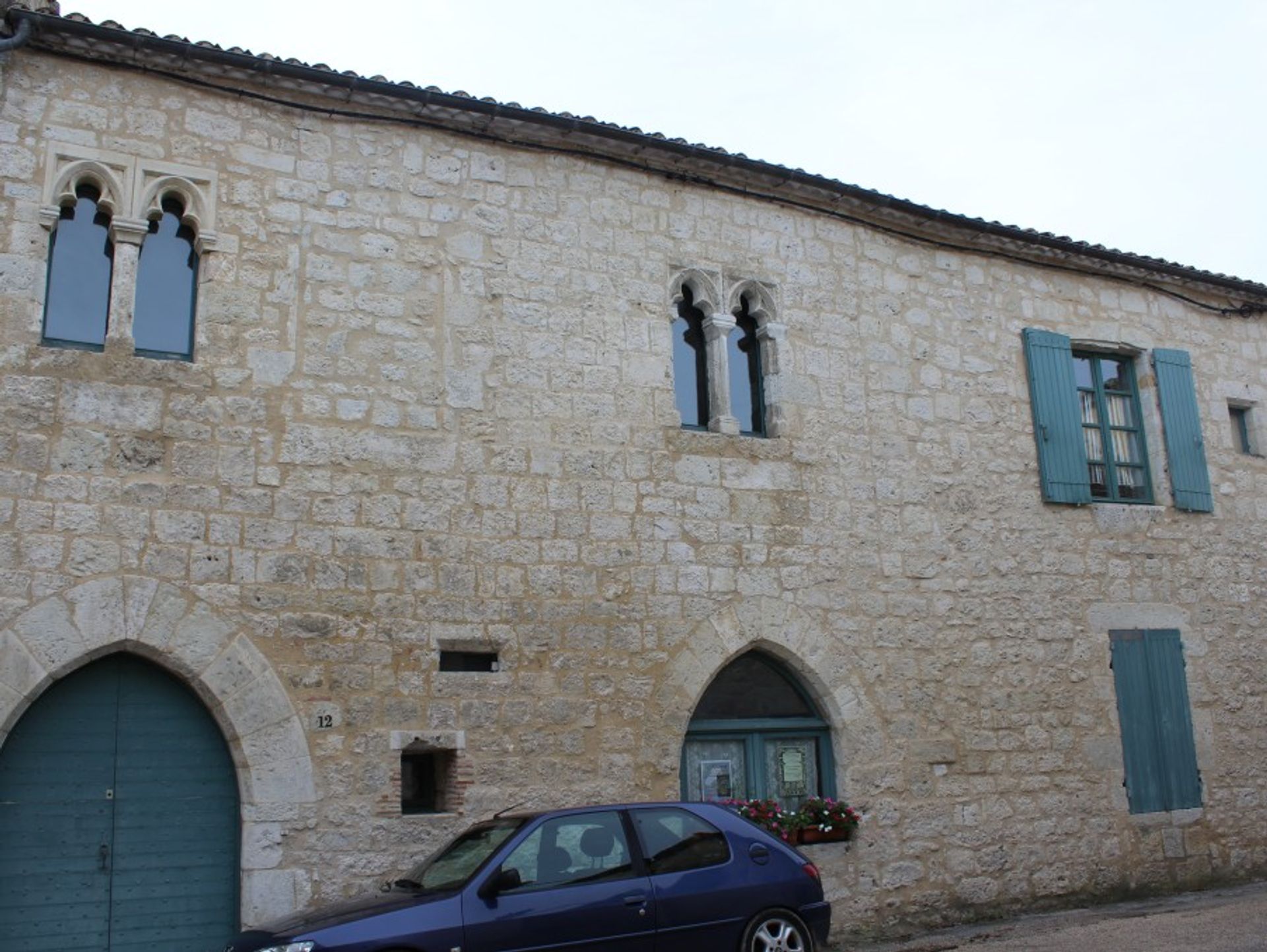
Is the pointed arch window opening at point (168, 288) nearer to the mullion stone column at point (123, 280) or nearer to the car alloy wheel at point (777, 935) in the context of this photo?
the mullion stone column at point (123, 280)

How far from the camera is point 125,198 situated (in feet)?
26.2

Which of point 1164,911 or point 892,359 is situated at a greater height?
point 892,359

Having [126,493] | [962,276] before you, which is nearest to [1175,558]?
[962,276]

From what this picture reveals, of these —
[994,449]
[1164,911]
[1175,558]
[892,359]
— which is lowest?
[1164,911]

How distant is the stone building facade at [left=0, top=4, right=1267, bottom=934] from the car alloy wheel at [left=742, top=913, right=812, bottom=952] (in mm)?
2147

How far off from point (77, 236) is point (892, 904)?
7.44 m

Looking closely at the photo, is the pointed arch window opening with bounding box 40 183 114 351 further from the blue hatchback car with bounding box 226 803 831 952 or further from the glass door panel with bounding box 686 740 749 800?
the glass door panel with bounding box 686 740 749 800

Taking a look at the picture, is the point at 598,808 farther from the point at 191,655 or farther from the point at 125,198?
the point at 125,198

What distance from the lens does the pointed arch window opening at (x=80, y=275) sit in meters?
7.77

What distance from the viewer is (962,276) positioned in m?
11.1

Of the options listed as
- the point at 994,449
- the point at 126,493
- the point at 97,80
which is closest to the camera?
the point at 126,493

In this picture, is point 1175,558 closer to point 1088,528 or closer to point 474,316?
point 1088,528

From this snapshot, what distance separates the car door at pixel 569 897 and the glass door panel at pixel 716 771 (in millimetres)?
2600

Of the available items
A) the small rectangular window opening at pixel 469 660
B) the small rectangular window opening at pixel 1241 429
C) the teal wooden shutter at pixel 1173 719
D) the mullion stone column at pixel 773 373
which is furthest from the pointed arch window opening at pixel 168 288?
the small rectangular window opening at pixel 1241 429
